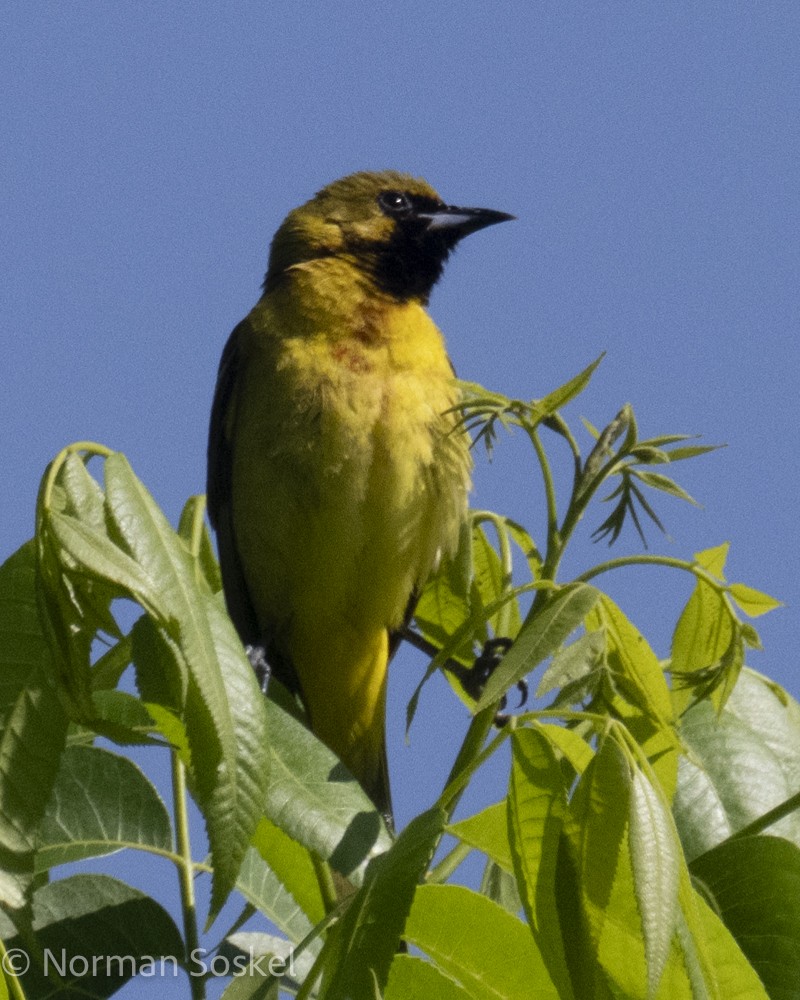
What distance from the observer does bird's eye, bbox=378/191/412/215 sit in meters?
5.08

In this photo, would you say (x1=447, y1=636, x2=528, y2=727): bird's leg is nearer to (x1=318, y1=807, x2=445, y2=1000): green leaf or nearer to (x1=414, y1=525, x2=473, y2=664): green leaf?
(x1=414, y1=525, x2=473, y2=664): green leaf

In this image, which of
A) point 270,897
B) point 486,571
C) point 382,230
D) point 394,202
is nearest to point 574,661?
point 270,897

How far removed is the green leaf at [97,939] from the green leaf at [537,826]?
0.73 meters

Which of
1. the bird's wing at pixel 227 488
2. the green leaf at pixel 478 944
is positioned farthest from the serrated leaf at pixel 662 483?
the bird's wing at pixel 227 488

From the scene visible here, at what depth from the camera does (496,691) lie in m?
1.72

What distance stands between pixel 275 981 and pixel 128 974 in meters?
0.35

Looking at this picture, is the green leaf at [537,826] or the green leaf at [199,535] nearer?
the green leaf at [537,826]

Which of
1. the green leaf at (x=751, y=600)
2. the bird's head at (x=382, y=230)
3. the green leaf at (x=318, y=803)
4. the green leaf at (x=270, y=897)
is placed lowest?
the green leaf at (x=270, y=897)

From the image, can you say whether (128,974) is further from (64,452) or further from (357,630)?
(357,630)

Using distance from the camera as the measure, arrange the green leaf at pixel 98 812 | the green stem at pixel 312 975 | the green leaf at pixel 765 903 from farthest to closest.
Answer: the green leaf at pixel 98 812
the green leaf at pixel 765 903
the green stem at pixel 312 975

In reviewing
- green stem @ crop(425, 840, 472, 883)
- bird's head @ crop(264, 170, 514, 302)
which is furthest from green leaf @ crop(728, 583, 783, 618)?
bird's head @ crop(264, 170, 514, 302)

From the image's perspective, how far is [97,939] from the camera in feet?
7.29

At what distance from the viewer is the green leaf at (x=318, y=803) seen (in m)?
1.90

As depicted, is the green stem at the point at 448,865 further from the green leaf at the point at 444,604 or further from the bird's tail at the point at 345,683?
the bird's tail at the point at 345,683
